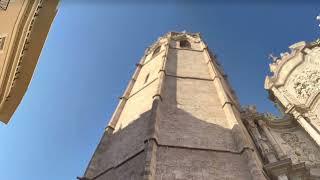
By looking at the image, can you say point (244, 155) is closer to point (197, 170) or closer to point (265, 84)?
point (197, 170)

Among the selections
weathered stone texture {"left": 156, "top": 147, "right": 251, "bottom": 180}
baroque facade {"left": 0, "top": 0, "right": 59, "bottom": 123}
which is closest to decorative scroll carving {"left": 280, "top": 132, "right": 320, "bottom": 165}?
weathered stone texture {"left": 156, "top": 147, "right": 251, "bottom": 180}

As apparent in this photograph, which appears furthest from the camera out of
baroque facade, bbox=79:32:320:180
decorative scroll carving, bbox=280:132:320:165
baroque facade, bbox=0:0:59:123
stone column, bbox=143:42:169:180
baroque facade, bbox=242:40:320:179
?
decorative scroll carving, bbox=280:132:320:165

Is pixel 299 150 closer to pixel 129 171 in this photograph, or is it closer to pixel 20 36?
pixel 129 171

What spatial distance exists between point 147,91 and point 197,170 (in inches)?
215

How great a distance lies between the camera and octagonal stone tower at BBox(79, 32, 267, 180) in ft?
27.0

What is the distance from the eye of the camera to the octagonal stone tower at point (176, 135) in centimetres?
824

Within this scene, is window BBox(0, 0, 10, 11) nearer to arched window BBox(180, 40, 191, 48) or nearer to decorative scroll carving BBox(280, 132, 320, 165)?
decorative scroll carving BBox(280, 132, 320, 165)

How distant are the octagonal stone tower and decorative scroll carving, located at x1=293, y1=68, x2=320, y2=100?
13.4ft

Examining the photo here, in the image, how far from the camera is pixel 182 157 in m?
8.60

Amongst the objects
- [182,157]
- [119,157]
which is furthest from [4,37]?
[182,157]

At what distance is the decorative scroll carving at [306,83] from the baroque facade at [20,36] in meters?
11.0

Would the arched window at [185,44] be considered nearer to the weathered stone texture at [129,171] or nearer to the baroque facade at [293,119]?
the baroque facade at [293,119]

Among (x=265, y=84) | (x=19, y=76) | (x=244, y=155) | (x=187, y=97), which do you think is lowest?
(x=244, y=155)

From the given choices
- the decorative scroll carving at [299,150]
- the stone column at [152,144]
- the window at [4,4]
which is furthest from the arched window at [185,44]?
the window at [4,4]
